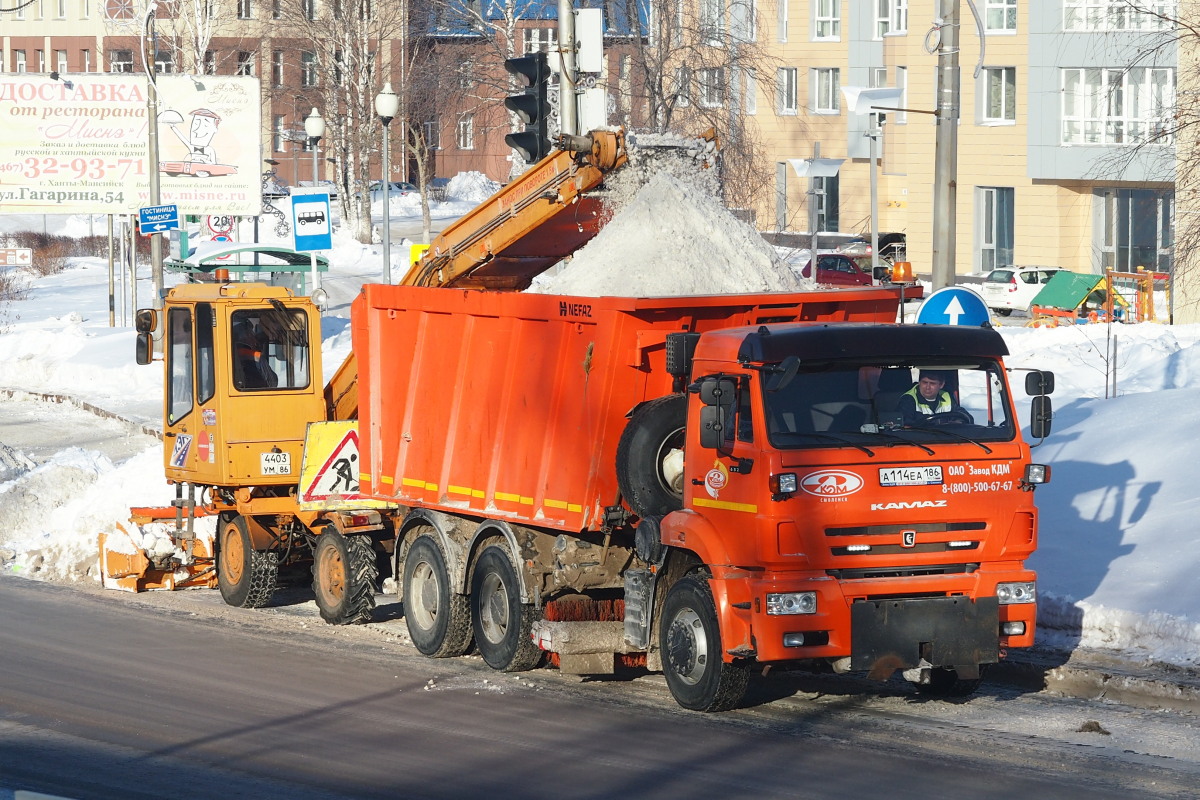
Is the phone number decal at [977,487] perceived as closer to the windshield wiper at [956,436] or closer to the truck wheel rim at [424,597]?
the windshield wiper at [956,436]

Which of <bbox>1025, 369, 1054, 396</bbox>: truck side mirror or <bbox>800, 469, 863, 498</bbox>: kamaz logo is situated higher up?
<bbox>1025, 369, 1054, 396</bbox>: truck side mirror

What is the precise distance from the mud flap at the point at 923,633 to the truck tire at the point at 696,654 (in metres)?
0.80

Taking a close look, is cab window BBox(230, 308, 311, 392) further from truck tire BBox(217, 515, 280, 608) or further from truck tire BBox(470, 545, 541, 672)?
truck tire BBox(470, 545, 541, 672)

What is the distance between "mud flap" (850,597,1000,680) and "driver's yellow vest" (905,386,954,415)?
3.72 ft

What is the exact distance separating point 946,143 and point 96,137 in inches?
1243

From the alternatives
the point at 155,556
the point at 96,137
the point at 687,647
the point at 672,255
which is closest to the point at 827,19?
the point at 96,137

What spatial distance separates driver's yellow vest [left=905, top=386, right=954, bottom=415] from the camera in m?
9.62

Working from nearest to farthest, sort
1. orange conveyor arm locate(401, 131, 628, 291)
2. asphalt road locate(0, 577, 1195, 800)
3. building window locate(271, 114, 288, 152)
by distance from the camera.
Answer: asphalt road locate(0, 577, 1195, 800)
orange conveyor arm locate(401, 131, 628, 291)
building window locate(271, 114, 288, 152)

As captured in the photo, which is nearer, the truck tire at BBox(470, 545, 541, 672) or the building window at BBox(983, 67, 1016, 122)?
the truck tire at BBox(470, 545, 541, 672)

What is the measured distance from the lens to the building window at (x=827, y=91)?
65625 mm

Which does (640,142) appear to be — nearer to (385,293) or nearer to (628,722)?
(385,293)

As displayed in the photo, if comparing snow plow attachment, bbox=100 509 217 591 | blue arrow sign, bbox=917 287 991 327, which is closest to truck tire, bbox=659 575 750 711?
blue arrow sign, bbox=917 287 991 327

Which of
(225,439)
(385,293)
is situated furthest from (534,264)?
(225,439)

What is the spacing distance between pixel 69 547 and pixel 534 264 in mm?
5909
